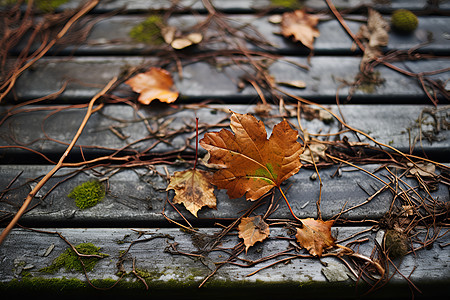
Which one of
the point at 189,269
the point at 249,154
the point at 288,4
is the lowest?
the point at 189,269

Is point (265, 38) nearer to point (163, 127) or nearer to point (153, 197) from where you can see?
point (163, 127)

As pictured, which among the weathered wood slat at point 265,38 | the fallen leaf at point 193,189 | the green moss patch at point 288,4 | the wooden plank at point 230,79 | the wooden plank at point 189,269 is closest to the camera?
the wooden plank at point 189,269

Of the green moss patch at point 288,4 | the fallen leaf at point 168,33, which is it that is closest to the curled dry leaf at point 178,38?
the fallen leaf at point 168,33

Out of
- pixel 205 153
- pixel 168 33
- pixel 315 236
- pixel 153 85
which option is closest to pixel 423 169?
pixel 315 236

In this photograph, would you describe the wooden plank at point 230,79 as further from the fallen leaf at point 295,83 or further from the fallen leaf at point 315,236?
the fallen leaf at point 315,236

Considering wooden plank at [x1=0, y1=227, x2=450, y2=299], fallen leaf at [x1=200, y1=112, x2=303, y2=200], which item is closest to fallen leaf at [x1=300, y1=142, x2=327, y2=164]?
fallen leaf at [x1=200, y1=112, x2=303, y2=200]

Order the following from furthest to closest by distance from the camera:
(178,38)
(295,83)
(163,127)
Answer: (178,38) → (295,83) → (163,127)
